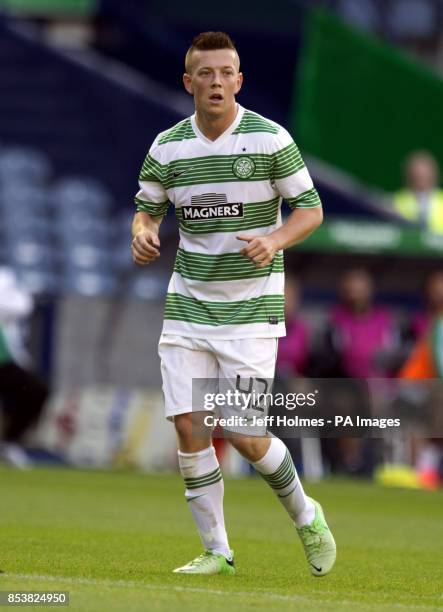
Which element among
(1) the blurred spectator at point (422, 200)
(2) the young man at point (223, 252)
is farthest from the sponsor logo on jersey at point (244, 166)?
(1) the blurred spectator at point (422, 200)

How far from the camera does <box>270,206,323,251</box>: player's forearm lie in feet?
24.2

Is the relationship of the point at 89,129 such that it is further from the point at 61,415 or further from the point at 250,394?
the point at 250,394

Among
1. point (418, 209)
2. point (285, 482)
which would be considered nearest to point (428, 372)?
point (418, 209)

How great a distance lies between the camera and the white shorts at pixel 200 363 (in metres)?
7.50

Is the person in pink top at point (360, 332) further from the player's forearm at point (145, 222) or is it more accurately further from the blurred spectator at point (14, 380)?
the player's forearm at point (145, 222)

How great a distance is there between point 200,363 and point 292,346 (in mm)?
9438

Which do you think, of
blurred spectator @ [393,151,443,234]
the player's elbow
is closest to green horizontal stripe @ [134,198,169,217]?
the player's elbow

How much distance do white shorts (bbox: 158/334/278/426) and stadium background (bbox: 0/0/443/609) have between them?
383 inches

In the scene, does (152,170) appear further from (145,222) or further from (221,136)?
(221,136)

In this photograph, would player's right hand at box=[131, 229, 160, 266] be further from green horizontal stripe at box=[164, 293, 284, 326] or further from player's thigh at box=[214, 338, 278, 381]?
player's thigh at box=[214, 338, 278, 381]

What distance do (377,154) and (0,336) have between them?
27.0 ft

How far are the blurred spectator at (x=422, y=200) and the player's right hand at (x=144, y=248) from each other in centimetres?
1181

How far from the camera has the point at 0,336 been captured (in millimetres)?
15820

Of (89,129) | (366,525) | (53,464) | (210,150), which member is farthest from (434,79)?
(210,150)
